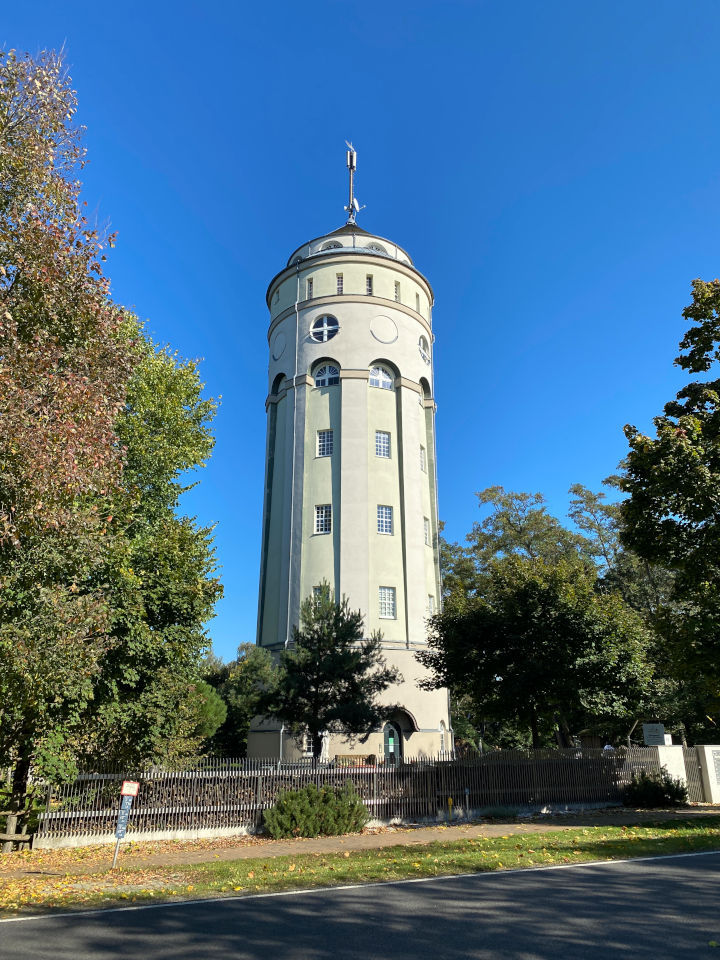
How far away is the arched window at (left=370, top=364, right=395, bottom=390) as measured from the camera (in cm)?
3872

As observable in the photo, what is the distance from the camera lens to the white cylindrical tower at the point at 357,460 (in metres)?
34.2

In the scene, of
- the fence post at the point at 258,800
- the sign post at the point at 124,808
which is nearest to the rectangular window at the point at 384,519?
the fence post at the point at 258,800

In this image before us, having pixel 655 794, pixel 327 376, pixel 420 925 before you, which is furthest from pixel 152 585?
→ pixel 327 376

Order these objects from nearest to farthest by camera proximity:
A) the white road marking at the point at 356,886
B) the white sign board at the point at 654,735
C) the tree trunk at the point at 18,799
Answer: the white road marking at the point at 356,886, the tree trunk at the point at 18,799, the white sign board at the point at 654,735

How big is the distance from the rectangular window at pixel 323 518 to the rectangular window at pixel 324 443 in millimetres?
3001

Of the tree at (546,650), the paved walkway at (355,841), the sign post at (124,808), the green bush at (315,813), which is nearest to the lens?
the sign post at (124,808)

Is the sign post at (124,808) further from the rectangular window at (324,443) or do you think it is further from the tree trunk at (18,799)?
the rectangular window at (324,443)

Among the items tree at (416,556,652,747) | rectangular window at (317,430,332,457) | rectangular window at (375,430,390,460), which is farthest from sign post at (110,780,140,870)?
rectangular window at (375,430,390,460)

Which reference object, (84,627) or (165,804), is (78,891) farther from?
(165,804)

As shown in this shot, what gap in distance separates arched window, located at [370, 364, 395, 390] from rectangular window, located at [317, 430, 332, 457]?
386 cm

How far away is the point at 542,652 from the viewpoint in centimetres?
2336

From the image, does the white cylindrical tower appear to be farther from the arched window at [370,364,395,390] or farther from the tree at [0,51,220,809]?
the tree at [0,51,220,809]

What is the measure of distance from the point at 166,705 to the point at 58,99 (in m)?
14.5

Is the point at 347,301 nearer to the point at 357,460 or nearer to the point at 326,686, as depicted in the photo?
the point at 357,460
